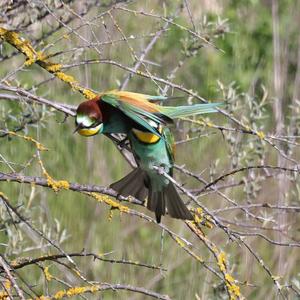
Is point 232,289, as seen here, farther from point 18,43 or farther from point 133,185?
point 18,43

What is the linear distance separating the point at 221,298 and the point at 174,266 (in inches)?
40.2

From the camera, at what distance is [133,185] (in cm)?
208

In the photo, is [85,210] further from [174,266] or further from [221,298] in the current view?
[221,298]

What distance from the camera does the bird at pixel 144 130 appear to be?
5.93ft

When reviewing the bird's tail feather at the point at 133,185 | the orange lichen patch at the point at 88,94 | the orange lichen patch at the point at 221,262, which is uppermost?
the orange lichen patch at the point at 88,94

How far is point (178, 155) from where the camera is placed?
4.06 m

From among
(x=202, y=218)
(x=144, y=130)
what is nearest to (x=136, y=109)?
(x=144, y=130)

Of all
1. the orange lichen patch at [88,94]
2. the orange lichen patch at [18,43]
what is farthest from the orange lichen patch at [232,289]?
the orange lichen patch at [18,43]

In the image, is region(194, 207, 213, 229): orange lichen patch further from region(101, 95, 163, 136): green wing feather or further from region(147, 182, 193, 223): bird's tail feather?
region(101, 95, 163, 136): green wing feather

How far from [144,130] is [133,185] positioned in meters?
0.16

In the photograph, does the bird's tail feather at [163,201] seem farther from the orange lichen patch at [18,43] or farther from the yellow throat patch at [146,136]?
the orange lichen patch at [18,43]

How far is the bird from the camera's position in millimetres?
1807

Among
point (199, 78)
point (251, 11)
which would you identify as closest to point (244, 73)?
point (199, 78)

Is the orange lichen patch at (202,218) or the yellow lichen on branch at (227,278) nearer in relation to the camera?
the yellow lichen on branch at (227,278)
